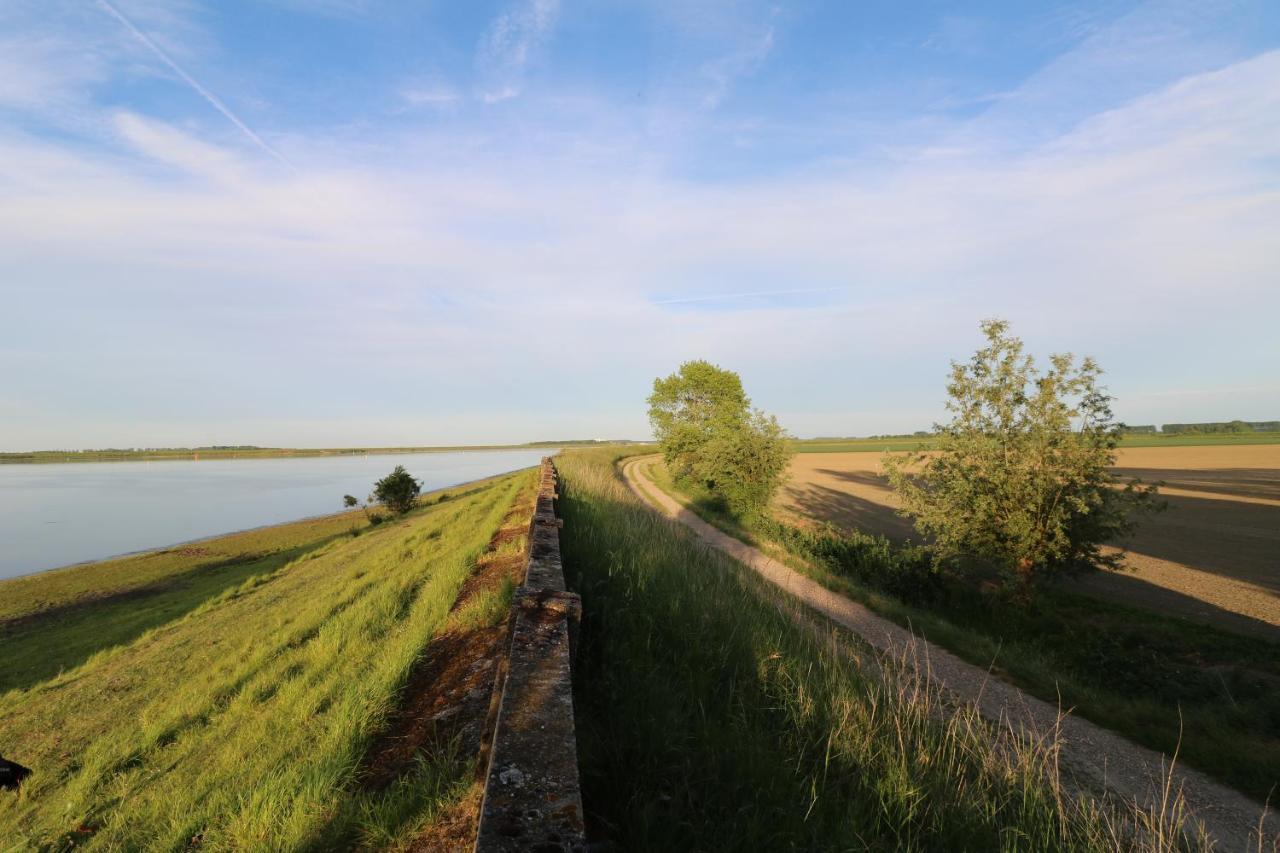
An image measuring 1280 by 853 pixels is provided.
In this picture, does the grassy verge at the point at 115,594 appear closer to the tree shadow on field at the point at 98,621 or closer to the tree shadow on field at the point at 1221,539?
the tree shadow on field at the point at 98,621

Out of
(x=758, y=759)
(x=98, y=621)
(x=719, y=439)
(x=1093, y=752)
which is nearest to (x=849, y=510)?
(x=719, y=439)

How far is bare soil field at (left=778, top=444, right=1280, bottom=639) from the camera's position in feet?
47.1

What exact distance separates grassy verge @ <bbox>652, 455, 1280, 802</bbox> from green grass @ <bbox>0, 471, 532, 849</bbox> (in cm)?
681

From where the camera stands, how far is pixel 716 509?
30.1 meters

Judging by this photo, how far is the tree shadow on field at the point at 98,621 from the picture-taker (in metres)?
13.8

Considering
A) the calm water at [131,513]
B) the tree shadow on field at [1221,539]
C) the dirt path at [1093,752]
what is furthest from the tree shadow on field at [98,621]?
the tree shadow on field at [1221,539]

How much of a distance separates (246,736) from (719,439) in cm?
Result: 2645

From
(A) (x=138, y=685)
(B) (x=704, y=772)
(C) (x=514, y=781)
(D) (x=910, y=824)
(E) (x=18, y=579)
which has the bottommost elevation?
(E) (x=18, y=579)

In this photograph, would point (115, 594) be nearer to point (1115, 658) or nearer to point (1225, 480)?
point (1115, 658)

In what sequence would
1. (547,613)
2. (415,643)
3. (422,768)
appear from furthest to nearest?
(415,643) → (547,613) → (422,768)

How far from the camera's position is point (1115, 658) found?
1106 centimetres

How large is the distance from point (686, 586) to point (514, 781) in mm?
5165

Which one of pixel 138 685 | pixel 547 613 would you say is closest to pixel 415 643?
pixel 547 613

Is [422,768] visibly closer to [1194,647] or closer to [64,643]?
[1194,647]
